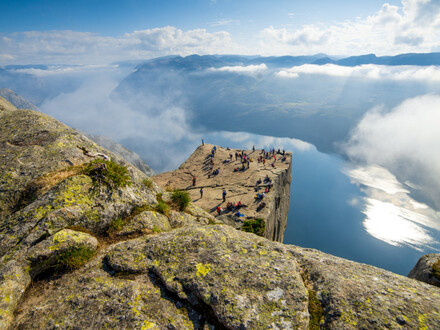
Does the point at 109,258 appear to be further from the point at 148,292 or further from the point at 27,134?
the point at 27,134

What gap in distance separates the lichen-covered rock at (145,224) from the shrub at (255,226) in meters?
21.2

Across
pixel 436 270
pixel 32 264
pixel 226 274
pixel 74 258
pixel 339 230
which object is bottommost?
pixel 339 230

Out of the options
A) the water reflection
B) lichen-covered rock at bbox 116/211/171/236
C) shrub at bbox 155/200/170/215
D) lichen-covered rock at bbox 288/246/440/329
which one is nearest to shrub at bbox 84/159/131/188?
lichen-covered rock at bbox 116/211/171/236

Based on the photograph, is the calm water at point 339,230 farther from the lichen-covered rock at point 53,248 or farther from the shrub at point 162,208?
the lichen-covered rock at point 53,248

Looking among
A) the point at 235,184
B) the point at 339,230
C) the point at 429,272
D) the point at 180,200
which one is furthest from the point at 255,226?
the point at 339,230

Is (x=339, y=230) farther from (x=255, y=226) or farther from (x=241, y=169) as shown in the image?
(x=255, y=226)

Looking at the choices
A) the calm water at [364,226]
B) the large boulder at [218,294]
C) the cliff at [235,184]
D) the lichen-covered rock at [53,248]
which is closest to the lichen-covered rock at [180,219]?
the large boulder at [218,294]

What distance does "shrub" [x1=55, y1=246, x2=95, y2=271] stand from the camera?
609cm

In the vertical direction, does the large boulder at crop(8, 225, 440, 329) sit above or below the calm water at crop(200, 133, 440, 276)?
above

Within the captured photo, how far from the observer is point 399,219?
13975 centimetres

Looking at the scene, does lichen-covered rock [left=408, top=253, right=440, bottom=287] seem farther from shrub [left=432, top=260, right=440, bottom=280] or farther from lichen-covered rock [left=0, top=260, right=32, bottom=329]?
lichen-covered rock [left=0, top=260, right=32, bottom=329]

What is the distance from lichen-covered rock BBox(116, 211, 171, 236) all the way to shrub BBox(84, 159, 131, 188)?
1602 millimetres

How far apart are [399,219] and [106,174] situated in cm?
18233

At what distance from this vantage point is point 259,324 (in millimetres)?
5055
